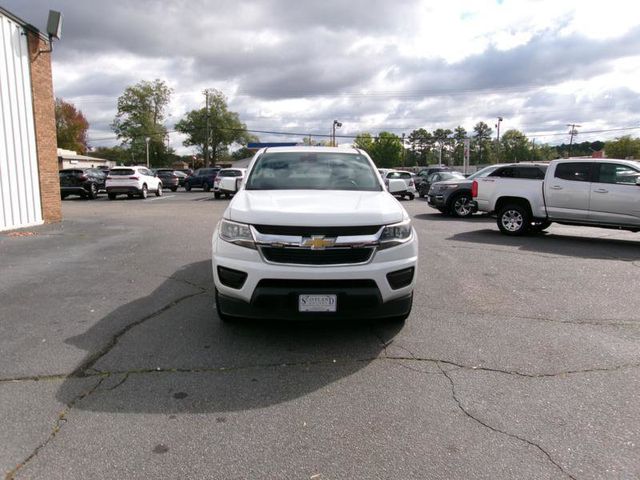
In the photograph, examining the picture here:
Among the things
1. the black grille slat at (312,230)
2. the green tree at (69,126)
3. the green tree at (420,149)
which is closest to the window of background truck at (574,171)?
the black grille slat at (312,230)

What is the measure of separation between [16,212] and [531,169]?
1316 centimetres

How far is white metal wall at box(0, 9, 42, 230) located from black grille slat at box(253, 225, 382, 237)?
10.8 metres

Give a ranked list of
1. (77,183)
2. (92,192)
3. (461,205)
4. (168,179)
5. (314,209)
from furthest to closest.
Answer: (168,179), (92,192), (77,183), (461,205), (314,209)

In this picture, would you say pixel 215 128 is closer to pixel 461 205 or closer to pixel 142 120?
pixel 142 120

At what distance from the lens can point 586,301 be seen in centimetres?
591

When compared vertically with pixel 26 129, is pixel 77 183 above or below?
below

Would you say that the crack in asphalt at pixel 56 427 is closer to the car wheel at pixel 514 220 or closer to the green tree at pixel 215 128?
the car wheel at pixel 514 220

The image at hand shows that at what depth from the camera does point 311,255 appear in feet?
13.1

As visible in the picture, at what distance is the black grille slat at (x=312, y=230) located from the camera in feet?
13.2

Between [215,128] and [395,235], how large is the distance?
9308cm

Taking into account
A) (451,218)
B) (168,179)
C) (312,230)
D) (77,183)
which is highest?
(168,179)

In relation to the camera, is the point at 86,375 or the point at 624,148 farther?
the point at 624,148

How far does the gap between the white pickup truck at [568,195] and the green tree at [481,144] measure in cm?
11390

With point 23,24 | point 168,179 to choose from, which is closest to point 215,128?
point 168,179
